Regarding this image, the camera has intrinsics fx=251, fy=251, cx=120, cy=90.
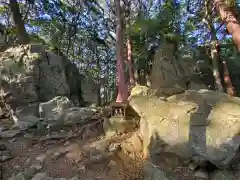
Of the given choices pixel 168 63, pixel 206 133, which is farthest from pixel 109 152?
pixel 168 63

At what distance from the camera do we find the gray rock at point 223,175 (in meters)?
4.08

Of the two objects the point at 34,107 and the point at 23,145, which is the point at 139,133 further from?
the point at 34,107

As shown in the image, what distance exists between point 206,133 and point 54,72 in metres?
6.74

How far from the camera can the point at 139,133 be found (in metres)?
5.45

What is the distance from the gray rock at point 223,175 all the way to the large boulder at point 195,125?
0.13m

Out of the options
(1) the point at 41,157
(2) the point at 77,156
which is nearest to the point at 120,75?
(2) the point at 77,156

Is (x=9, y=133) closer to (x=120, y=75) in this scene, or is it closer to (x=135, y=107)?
(x=120, y=75)

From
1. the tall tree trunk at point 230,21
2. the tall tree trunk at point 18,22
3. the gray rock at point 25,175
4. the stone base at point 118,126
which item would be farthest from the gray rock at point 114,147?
the tall tree trunk at point 18,22

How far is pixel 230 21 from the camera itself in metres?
4.83

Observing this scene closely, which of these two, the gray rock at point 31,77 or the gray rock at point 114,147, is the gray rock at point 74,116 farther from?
the gray rock at point 114,147

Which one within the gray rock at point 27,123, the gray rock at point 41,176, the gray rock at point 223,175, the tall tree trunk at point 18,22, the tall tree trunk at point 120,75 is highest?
the tall tree trunk at point 18,22

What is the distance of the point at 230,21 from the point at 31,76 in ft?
21.7

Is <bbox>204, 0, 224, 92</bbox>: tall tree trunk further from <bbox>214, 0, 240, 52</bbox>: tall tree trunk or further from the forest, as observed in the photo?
<bbox>214, 0, 240, 52</bbox>: tall tree trunk

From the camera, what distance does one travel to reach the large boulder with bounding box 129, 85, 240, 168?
13.7 ft
